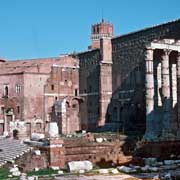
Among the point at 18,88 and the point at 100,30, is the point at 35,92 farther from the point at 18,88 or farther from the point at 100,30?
the point at 100,30

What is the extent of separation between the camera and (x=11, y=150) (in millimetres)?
26812

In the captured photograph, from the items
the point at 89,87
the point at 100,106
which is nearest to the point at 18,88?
the point at 89,87

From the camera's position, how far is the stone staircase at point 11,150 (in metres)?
24.9

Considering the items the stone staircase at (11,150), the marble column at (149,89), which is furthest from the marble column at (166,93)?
the stone staircase at (11,150)

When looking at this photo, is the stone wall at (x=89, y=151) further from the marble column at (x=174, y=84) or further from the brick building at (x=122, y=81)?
the marble column at (x=174, y=84)

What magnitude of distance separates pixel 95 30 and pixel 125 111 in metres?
29.1

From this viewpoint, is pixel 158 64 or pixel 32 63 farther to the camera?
pixel 32 63

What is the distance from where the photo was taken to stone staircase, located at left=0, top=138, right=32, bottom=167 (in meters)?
24.9

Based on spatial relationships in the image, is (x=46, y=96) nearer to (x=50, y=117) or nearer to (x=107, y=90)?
(x=50, y=117)

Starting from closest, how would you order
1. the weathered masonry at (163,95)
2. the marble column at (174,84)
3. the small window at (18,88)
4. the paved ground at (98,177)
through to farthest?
1. the paved ground at (98,177)
2. the weathered masonry at (163,95)
3. the marble column at (174,84)
4. the small window at (18,88)

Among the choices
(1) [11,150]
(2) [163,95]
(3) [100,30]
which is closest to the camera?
(1) [11,150]

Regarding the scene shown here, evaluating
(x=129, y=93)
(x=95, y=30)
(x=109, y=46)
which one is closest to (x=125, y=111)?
(x=129, y=93)

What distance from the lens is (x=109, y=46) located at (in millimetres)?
39250

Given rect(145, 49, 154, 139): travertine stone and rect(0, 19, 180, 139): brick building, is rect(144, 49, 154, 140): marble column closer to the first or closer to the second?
rect(145, 49, 154, 139): travertine stone
